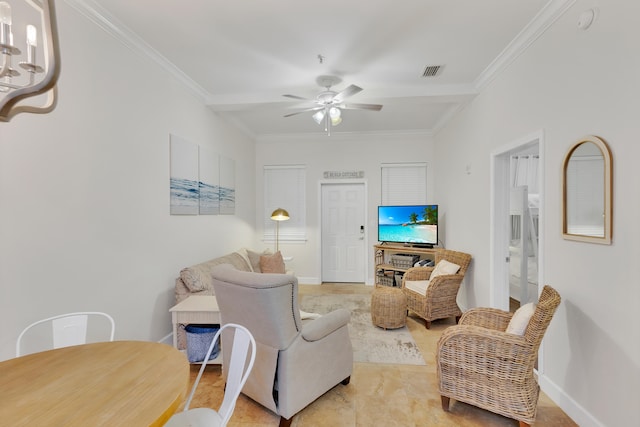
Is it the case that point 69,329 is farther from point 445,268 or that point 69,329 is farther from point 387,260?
point 387,260

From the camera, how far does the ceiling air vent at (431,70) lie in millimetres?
2955

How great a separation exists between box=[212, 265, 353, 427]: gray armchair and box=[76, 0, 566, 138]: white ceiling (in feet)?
6.20

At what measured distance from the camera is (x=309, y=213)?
557cm

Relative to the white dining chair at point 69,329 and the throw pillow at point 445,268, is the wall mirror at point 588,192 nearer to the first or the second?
the throw pillow at point 445,268

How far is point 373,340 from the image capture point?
10.4 feet

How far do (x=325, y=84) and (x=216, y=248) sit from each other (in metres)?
2.48

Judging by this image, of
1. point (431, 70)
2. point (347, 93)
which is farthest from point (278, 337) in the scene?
point (431, 70)

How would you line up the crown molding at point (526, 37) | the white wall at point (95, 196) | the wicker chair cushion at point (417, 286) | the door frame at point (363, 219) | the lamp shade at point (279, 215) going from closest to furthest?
the white wall at point (95, 196) < the crown molding at point (526, 37) < the wicker chair cushion at point (417, 286) < the lamp shade at point (279, 215) < the door frame at point (363, 219)

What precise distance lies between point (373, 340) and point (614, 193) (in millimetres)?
2362

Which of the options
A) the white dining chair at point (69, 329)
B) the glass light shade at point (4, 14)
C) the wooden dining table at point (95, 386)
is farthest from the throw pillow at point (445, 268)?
the glass light shade at point (4, 14)

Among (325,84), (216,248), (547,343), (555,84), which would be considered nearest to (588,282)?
(547,343)

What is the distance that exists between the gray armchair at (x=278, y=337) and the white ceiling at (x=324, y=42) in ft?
6.20

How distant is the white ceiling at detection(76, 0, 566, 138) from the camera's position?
213 centimetres

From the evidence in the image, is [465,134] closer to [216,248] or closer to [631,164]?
[631,164]
